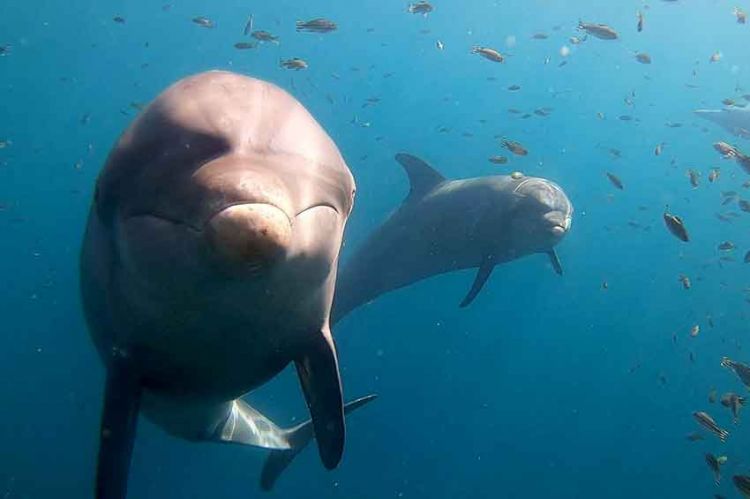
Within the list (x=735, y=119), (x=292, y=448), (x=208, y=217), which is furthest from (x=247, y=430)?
(x=735, y=119)

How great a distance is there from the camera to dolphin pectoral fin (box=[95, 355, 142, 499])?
3.50 metres

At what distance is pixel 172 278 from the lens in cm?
249

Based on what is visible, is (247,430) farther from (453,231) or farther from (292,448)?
(453,231)

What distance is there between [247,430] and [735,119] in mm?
20894

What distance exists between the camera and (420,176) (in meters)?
11.6

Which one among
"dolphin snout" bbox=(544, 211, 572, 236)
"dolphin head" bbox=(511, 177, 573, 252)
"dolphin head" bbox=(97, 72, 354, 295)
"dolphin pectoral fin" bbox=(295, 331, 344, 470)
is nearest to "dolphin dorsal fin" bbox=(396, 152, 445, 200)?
"dolphin head" bbox=(511, 177, 573, 252)

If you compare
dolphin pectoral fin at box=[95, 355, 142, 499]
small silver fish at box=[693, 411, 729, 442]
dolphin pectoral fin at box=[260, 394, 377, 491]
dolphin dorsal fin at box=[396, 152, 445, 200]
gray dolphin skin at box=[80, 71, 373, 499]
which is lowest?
dolphin pectoral fin at box=[260, 394, 377, 491]

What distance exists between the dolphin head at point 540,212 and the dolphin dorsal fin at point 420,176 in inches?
62.9

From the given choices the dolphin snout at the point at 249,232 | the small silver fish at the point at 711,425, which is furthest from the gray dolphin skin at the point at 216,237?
the small silver fish at the point at 711,425

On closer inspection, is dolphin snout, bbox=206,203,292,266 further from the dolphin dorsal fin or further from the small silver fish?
the dolphin dorsal fin

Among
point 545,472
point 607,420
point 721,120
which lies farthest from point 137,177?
point 607,420

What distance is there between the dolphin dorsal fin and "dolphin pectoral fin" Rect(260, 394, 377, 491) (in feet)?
15.1

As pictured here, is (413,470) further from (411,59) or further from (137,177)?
(411,59)

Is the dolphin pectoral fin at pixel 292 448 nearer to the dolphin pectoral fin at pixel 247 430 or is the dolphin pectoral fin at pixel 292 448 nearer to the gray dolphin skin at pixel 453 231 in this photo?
the dolphin pectoral fin at pixel 247 430
